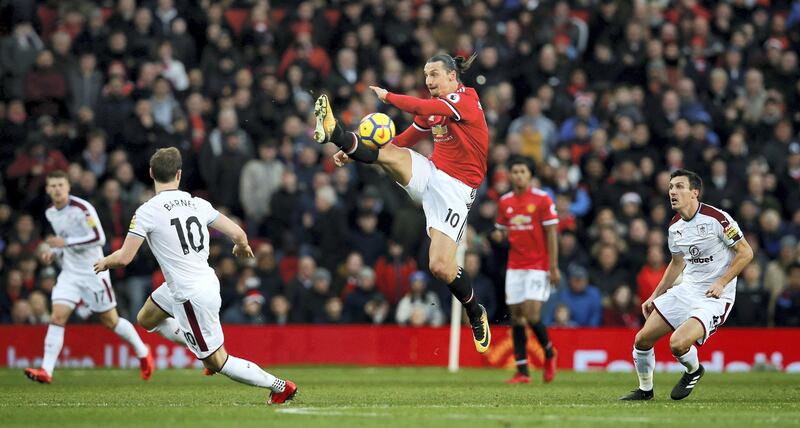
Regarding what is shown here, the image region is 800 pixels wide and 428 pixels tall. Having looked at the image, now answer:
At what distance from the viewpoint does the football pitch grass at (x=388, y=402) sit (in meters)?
9.95

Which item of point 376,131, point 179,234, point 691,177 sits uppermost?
point 376,131

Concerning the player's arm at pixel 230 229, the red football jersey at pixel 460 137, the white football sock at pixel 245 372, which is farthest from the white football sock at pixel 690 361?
the player's arm at pixel 230 229

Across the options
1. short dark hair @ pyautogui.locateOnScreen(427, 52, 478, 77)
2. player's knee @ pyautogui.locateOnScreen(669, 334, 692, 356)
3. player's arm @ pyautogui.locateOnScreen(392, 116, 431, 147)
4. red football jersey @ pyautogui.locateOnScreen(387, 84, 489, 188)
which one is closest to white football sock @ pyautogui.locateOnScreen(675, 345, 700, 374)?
player's knee @ pyautogui.locateOnScreen(669, 334, 692, 356)

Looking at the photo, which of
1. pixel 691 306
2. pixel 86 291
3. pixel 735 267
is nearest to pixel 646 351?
pixel 691 306

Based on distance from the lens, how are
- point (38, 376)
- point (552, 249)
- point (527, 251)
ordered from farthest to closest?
point (527, 251)
point (552, 249)
point (38, 376)

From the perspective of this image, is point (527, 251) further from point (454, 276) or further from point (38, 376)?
point (38, 376)

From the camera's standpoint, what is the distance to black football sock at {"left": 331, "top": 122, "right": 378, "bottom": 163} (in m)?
11.6

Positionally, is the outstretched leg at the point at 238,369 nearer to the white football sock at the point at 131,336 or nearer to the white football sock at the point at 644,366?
the white football sock at the point at 644,366

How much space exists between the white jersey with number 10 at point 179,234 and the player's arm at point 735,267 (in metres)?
4.63

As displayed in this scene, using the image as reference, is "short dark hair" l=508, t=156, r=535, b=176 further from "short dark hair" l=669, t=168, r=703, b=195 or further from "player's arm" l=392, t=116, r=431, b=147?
"short dark hair" l=669, t=168, r=703, b=195

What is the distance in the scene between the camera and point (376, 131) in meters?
12.0

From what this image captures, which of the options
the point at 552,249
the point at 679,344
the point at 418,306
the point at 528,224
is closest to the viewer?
the point at 679,344

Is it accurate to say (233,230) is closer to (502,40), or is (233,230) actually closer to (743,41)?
(502,40)

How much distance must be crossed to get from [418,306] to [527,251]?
3894mm
